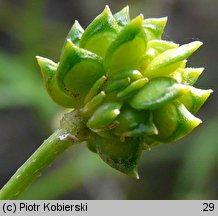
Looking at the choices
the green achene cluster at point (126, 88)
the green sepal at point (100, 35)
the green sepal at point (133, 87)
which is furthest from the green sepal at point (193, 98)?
the green sepal at point (100, 35)

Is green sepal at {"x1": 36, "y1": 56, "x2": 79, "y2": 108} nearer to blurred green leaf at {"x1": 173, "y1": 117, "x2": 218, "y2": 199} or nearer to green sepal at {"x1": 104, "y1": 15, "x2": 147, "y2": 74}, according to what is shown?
green sepal at {"x1": 104, "y1": 15, "x2": 147, "y2": 74}

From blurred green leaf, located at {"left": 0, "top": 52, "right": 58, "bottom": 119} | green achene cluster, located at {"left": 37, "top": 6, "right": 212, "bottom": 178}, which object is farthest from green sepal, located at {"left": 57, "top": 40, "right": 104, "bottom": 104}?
blurred green leaf, located at {"left": 0, "top": 52, "right": 58, "bottom": 119}

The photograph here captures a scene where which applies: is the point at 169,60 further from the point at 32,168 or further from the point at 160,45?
the point at 32,168

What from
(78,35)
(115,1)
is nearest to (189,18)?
(115,1)

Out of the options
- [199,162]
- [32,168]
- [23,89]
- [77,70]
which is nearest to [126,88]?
[77,70]

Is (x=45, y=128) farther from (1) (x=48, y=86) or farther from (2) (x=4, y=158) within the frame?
(1) (x=48, y=86)

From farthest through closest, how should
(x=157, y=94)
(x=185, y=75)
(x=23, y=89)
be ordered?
1. (x=23, y=89)
2. (x=185, y=75)
3. (x=157, y=94)

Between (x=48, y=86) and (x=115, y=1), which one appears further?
(x=115, y=1)

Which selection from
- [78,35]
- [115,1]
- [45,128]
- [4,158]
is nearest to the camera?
[78,35]
